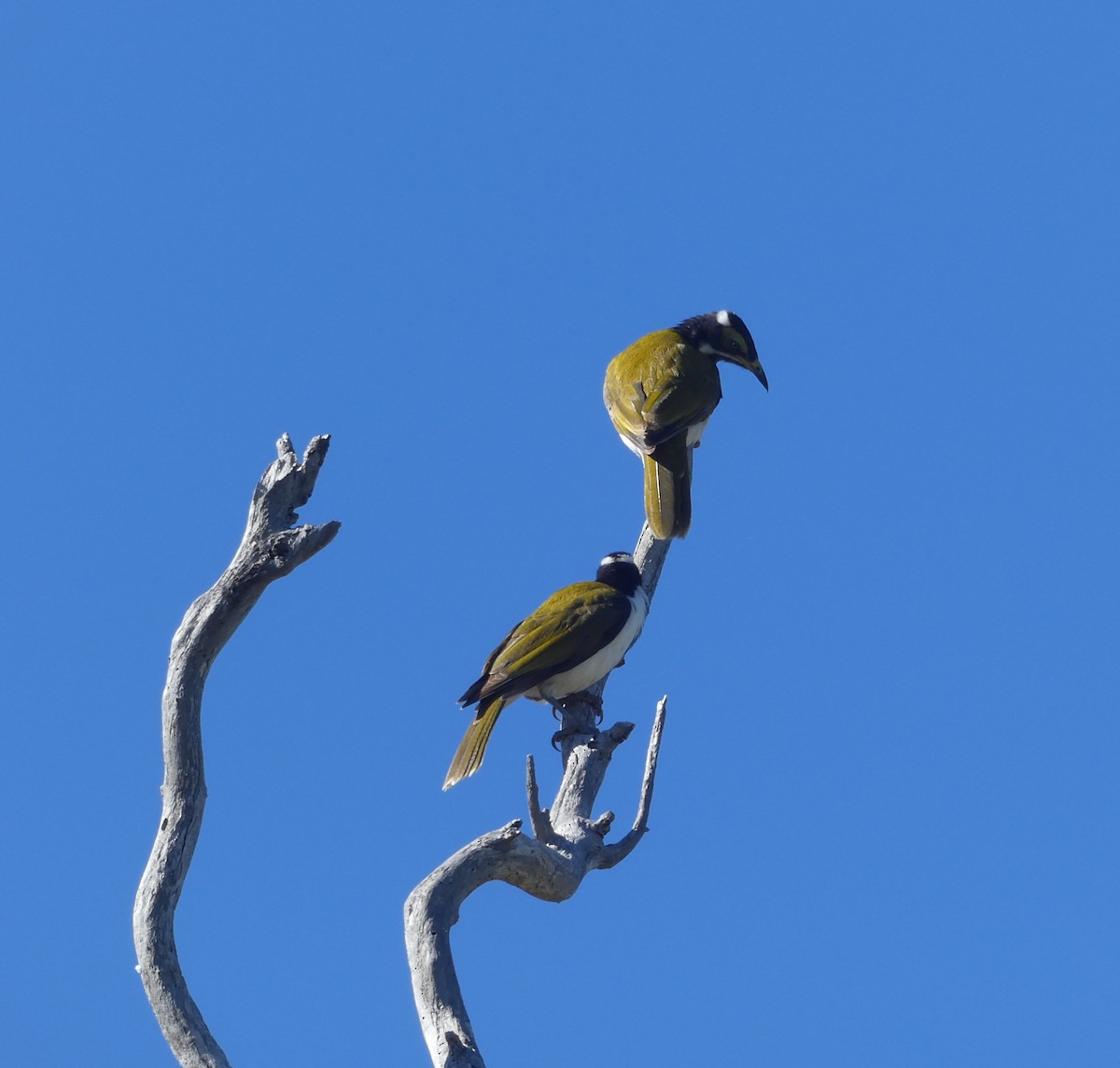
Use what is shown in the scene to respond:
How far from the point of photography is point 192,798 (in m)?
5.51

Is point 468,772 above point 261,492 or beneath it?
beneath

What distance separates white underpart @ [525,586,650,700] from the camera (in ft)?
23.7

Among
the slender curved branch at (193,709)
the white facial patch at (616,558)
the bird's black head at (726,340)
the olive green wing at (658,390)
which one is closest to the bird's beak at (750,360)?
the bird's black head at (726,340)

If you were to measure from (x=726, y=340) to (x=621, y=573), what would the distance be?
3.02 metres

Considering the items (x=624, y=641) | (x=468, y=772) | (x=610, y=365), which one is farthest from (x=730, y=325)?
(x=468, y=772)

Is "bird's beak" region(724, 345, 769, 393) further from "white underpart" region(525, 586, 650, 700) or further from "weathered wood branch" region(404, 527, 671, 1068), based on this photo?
"weathered wood branch" region(404, 527, 671, 1068)

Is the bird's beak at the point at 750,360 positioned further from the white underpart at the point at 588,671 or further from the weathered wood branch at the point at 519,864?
the weathered wood branch at the point at 519,864

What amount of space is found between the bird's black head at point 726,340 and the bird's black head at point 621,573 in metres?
2.74

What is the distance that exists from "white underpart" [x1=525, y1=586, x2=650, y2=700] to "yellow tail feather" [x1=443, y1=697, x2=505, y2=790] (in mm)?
273

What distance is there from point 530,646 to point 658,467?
1878 millimetres

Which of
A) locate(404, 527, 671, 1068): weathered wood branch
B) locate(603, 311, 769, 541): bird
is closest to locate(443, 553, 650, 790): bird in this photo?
locate(404, 527, 671, 1068): weathered wood branch

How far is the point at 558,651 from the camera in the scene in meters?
7.20

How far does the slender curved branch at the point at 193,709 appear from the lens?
510cm

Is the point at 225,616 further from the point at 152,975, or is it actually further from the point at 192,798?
the point at 152,975
